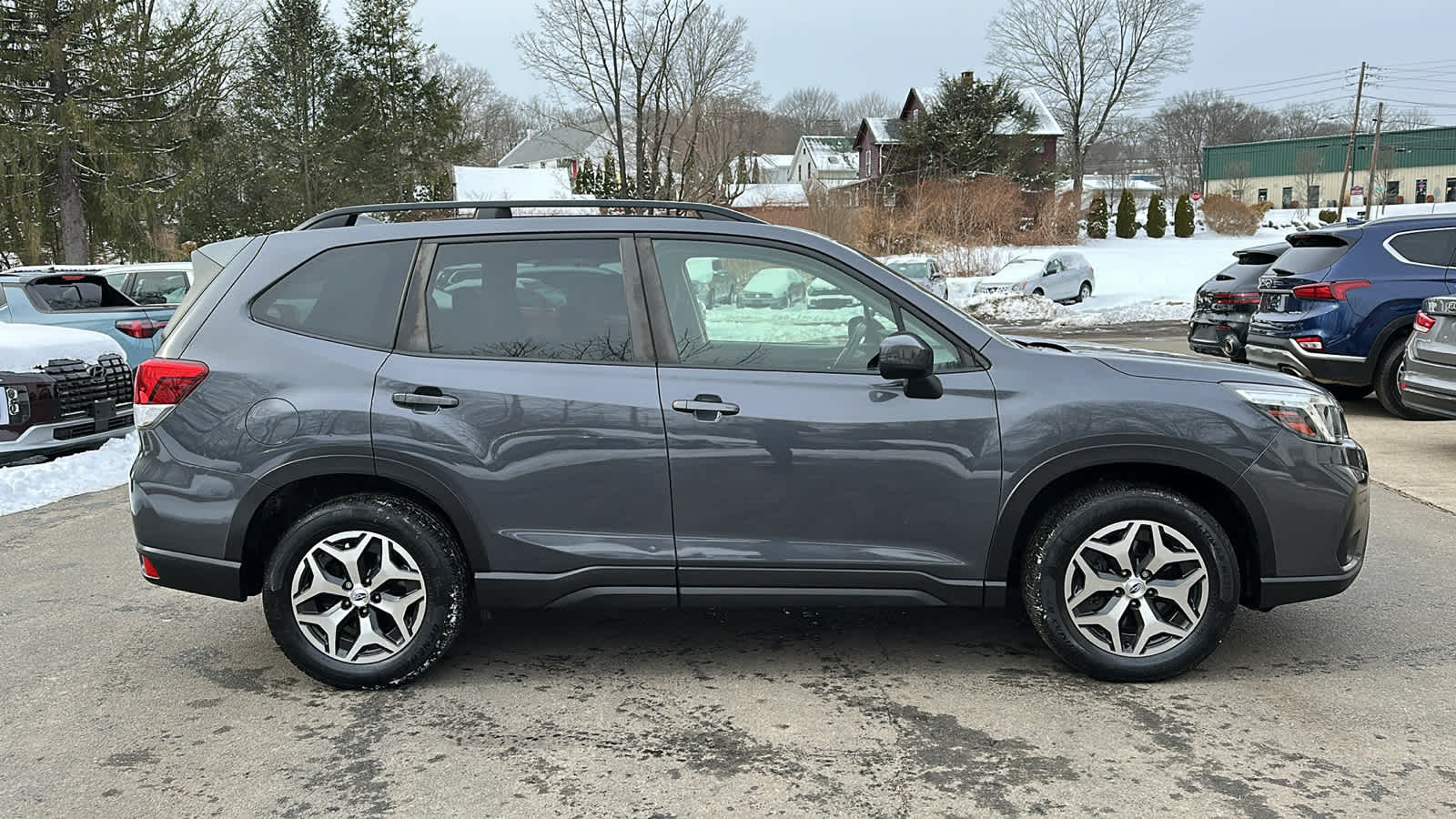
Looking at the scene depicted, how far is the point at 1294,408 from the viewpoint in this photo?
389cm

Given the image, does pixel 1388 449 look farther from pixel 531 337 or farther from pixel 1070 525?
pixel 531 337

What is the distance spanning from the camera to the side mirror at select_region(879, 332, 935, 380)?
3.68 metres

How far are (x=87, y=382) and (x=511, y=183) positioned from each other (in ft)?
170

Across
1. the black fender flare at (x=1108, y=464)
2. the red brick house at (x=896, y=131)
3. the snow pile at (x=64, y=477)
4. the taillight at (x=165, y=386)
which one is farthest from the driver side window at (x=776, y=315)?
the red brick house at (x=896, y=131)

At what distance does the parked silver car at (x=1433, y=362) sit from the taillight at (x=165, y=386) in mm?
8100

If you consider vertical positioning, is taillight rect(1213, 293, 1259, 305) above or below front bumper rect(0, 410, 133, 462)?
above

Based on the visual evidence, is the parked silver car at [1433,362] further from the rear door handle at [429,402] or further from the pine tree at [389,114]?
the pine tree at [389,114]

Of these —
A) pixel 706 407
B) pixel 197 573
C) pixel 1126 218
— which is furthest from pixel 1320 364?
pixel 1126 218

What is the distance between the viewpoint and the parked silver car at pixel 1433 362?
25.2 feet

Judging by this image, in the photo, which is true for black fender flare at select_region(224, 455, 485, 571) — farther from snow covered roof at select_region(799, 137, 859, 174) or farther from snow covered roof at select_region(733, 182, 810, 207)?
snow covered roof at select_region(799, 137, 859, 174)

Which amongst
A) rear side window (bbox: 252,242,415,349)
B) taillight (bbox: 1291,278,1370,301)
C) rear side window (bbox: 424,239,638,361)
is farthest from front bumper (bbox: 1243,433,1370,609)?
taillight (bbox: 1291,278,1370,301)

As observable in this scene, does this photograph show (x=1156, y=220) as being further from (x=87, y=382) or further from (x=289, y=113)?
(x=87, y=382)

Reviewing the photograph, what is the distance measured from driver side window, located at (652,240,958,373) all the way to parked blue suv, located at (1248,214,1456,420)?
7.59 m

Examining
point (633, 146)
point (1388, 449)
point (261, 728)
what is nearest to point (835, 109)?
point (633, 146)
